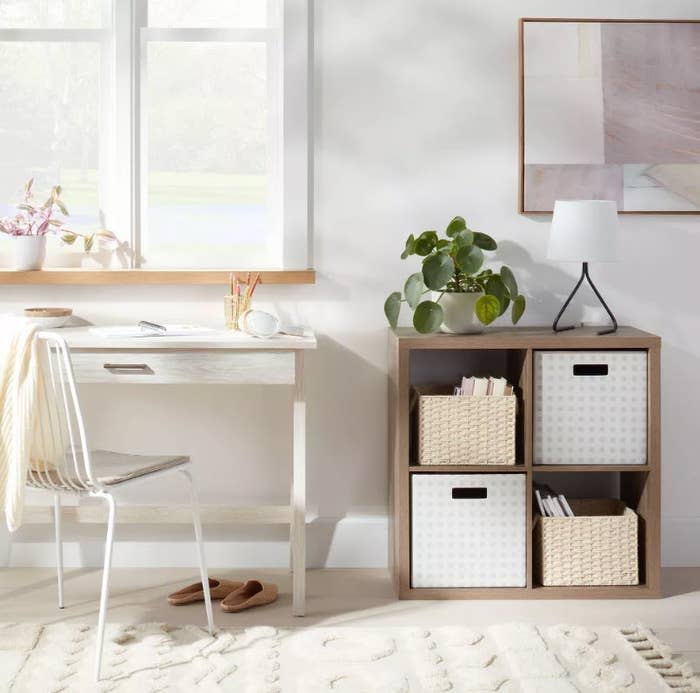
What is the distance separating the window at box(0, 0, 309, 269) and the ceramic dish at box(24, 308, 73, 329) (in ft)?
0.99

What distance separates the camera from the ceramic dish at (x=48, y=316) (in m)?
3.29

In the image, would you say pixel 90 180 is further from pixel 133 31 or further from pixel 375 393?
pixel 375 393

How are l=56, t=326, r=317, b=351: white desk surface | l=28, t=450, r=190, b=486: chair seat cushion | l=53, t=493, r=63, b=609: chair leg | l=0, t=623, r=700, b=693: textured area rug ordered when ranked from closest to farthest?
l=0, t=623, r=700, b=693: textured area rug, l=28, t=450, r=190, b=486: chair seat cushion, l=56, t=326, r=317, b=351: white desk surface, l=53, t=493, r=63, b=609: chair leg

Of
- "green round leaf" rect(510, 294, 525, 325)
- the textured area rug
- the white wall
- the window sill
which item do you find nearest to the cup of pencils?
the window sill

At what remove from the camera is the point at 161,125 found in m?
3.55

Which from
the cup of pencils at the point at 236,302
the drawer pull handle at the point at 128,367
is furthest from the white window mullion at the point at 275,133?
the drawer pull handle at the point at 128,367

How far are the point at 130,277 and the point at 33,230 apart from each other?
0.36 metres

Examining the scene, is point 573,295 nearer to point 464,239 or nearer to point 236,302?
point 464,239

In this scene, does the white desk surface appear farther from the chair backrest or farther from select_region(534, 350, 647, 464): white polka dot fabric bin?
select_region(534, 350, 647, 464): white polka dot fabric bin

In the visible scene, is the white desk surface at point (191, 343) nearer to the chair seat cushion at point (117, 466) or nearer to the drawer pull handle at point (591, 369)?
the chair seat cushion at point (117, 466)

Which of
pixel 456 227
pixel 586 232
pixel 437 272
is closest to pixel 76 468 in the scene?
pixel 437 272

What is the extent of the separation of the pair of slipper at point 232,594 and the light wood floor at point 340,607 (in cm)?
3

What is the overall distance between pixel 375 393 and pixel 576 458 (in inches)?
28.4

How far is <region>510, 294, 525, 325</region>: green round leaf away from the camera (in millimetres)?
3340
